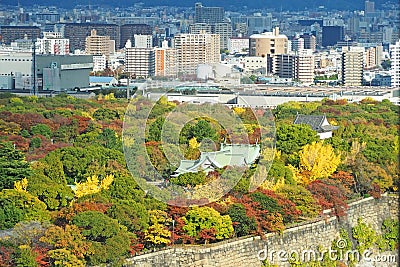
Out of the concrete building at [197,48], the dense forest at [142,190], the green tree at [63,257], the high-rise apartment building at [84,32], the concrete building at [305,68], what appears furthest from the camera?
the high-rise apartment building at [84,32]

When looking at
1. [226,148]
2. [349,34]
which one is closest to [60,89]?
[226,148]

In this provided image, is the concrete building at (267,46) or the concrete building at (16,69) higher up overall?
the concrete building at (267,46)

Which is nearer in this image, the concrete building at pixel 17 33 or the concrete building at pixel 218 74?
the concrete building at pixel 218 74

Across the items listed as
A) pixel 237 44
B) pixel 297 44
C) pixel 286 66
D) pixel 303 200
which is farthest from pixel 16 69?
pixel 297 44

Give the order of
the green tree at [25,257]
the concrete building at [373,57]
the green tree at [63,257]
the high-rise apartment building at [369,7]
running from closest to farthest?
the green tree at [25,257] < the green tree at [63,257] < the concrete building at [373,57] < the high-rise apartment building at [369,7]

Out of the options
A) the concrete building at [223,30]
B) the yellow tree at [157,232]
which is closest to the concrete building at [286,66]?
the concrete building at [223,30]

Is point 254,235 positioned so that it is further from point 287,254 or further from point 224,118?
point 224,118

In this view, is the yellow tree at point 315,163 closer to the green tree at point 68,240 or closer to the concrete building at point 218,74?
the concrete building at point 218,74

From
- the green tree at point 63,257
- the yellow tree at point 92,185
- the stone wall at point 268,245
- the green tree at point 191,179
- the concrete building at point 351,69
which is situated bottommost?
the stone wall at point 268,245
